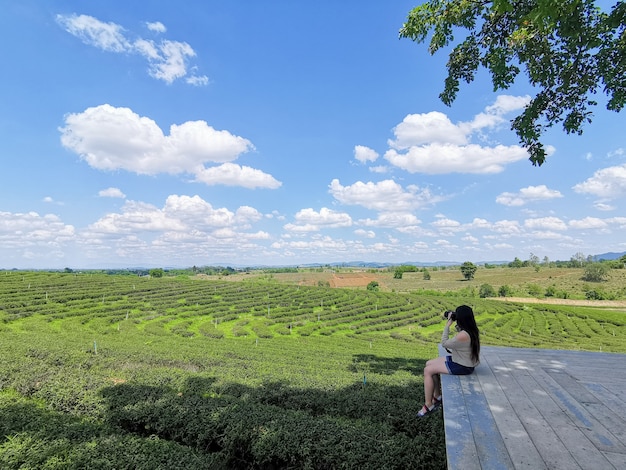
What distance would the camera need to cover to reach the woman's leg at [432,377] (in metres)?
4.41

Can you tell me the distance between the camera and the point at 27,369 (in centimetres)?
637

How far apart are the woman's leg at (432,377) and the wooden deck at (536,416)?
0.12 m

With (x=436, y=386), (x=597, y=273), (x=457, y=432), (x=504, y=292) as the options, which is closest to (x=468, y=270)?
(x=504, y=292)

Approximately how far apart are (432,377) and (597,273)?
111m

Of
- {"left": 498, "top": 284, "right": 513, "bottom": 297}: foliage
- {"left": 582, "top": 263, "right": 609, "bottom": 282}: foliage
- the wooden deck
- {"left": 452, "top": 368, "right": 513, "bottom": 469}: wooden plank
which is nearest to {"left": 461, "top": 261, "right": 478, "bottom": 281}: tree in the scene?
{"left": 498, "top": 284, "right": 513, "bottom": 297}: foliage


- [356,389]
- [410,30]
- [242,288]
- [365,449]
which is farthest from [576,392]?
[242,288]

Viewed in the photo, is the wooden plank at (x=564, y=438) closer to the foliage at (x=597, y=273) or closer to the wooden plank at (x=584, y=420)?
the wooden plank at (x=584, y=420)

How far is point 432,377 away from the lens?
14.8 ft

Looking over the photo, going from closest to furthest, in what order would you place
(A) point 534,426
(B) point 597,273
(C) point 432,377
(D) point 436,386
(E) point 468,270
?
(A) point 534,426, (C) point 432,377, (D) point 436,386, (B) point 597,273, (E) point 468,270

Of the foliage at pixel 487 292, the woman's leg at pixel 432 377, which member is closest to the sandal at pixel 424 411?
the woman's leg at pixel 432 377

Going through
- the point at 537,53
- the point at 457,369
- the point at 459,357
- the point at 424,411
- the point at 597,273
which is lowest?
the point at 597,273

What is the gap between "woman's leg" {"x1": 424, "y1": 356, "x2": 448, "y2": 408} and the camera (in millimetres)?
4414

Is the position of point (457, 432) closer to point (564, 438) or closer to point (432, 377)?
point (564, 438)

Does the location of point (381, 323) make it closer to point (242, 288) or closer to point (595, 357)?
point (242, 288)
